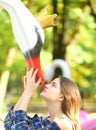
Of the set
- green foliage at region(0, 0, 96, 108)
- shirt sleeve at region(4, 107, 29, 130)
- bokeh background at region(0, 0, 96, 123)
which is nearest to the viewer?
shirt sleeve at region(4, 107, 29, 130)

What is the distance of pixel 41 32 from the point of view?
10.5 feet

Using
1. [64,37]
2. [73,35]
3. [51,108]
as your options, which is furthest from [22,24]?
[73,35]

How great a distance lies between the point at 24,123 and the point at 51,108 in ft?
0.64

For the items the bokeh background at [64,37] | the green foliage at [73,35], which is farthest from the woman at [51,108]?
the green foliage at [73,35]

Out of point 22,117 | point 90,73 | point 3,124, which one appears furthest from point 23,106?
point 90,73

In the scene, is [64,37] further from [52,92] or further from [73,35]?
[52,92]

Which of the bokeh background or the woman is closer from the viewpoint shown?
the woman

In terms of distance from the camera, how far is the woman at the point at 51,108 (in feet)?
9.68

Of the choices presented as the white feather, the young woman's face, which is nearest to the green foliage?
the white feather

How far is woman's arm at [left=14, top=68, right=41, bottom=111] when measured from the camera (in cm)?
298

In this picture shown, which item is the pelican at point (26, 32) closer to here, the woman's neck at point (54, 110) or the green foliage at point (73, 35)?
the woman's neck at point (54, 110)

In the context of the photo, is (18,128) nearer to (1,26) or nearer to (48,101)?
(48,101)

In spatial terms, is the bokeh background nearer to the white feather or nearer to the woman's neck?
the white feather

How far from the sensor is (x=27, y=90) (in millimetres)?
2990
